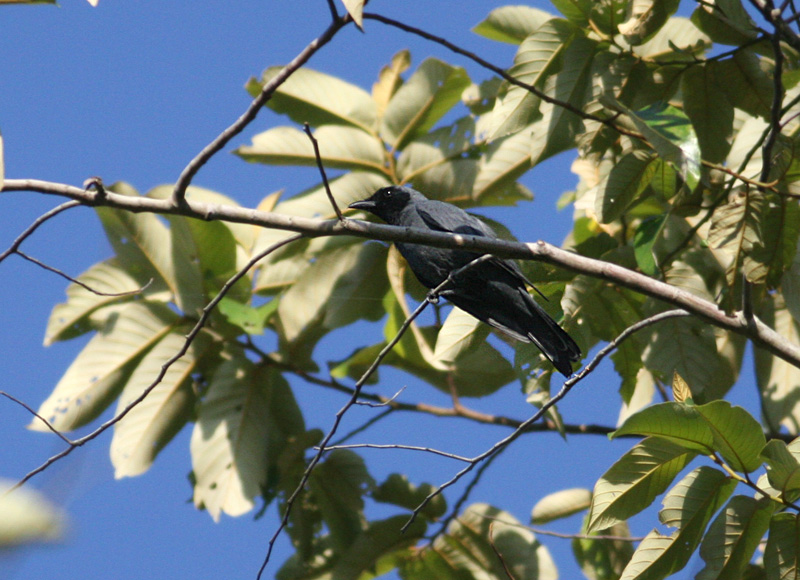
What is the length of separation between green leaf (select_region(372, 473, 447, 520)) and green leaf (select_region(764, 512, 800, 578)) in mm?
2323

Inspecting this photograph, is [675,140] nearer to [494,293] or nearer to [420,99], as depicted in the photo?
[494,293]

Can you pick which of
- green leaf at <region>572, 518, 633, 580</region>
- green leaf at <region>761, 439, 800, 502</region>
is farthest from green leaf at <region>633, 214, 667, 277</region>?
green leaf at <region>572, 518, 633, 580</region>

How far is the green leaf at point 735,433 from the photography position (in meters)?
2.33

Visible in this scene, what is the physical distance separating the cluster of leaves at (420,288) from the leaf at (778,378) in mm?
11

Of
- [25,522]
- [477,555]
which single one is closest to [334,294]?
[477,555]

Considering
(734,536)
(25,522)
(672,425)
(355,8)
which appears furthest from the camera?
(734,536)

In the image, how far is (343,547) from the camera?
4.73 metres

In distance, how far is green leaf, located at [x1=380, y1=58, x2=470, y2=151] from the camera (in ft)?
15.2

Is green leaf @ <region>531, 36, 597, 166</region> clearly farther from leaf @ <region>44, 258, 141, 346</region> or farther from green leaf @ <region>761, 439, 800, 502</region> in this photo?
leaf @ <region>44, 258, 141, 346</region>

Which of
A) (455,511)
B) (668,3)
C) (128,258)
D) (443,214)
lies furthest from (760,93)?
(128,258)

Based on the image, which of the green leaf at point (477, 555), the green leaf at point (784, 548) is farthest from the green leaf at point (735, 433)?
the green leaf at point (477, 555)

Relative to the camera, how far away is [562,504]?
4.62m

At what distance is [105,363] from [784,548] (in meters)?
3.48

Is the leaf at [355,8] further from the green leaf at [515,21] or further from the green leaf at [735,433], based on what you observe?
the green leaf at [515,21]
